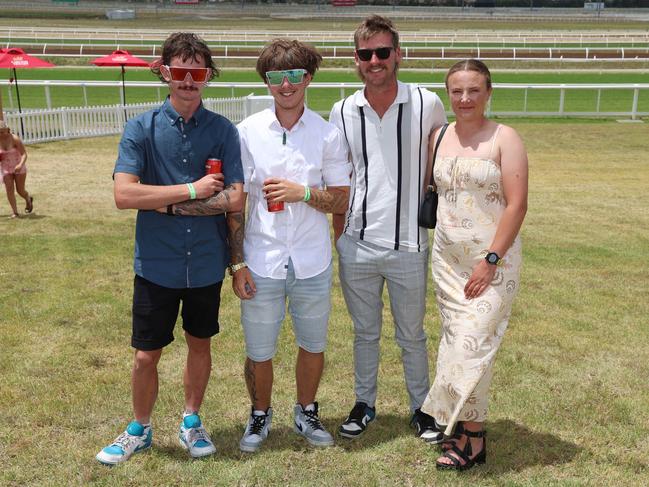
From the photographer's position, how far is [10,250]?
843 centimetres

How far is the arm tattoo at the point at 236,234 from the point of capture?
3.68m

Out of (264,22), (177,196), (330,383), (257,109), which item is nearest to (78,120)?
(257,109)

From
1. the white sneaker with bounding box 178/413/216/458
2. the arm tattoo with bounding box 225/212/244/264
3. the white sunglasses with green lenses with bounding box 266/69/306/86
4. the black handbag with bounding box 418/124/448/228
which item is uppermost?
the white sunglasses with green lenses with bounding box 266/69/306/86

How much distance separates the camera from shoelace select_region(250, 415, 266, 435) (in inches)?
159

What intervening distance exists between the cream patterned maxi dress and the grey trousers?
0.26 m

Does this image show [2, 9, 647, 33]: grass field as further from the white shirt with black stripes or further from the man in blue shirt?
the man in blue shirt

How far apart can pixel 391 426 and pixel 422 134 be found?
5.83 ft

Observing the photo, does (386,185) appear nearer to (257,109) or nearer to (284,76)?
(284,76)

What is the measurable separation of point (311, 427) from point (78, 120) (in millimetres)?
15786

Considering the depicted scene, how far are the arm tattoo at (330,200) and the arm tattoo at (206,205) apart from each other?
0.43 meters

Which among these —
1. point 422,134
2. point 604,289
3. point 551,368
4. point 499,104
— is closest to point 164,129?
point 422,134

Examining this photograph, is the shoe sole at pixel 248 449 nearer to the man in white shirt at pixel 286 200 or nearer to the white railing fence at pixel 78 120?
the man in white shirt at pixel 286 200

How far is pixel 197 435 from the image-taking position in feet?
12.9

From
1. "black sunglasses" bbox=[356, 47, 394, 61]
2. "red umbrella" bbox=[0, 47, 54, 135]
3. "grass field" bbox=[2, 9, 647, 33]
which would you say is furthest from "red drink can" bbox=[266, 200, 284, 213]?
"grass field" bbox=[2, 9, 647, 33]
